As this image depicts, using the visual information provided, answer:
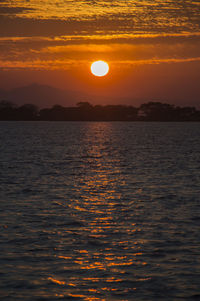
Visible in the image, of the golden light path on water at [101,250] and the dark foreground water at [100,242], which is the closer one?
the dark foreground water at [100,242]

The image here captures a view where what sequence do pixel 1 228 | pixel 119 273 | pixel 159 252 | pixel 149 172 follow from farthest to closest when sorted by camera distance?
pixel 149 172
pixel 1 228
pixel 159 252
pixel 119 273

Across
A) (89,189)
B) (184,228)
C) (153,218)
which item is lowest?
(184,228)

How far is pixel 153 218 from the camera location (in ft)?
89.7

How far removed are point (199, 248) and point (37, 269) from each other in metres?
7.09

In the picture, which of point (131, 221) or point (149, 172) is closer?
point (131, 221)

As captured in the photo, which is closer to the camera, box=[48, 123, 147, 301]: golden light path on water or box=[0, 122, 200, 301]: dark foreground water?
box=[0, 122, 200, 301]: dark foreground water

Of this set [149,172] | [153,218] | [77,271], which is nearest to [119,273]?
[77,271]

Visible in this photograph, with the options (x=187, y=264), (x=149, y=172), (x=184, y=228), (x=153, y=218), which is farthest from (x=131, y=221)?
(x=149, y=172)

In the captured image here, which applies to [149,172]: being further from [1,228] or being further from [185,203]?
[1,228]

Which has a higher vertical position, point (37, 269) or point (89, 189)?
point (89, 189)

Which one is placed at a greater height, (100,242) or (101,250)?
(100,242)

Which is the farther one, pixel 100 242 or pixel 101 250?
pixel 100 242

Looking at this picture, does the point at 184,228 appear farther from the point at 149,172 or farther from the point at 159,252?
the point at 149,172

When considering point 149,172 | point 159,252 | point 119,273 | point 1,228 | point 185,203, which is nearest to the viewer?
point 119,273
